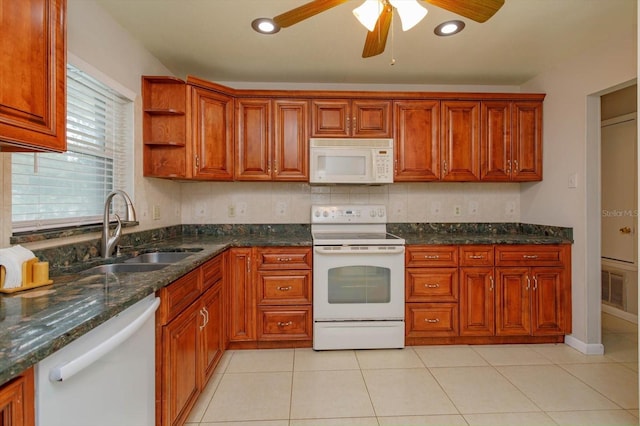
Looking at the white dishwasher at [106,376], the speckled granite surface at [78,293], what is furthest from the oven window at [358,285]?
the white dishwasher at [106,376]

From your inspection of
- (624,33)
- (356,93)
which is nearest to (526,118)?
(624,33)

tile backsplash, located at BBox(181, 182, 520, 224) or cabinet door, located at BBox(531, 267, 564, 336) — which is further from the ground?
tile backsplash, located at BBox(181, 182, 520, 224)

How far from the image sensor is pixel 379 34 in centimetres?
161

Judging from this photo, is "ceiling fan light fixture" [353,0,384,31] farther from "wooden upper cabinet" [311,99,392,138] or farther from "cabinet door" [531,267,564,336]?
"cabinet door" [531,267,564,336]

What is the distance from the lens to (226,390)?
2.01 metres

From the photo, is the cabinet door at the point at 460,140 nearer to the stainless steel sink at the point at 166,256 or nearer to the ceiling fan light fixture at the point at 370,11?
the ceiling fan light fixture at the point at 370,11

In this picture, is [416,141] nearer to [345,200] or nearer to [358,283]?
[345,200]

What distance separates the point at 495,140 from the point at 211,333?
111 inches

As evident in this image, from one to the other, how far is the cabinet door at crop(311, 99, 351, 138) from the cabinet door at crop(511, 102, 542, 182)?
1525 mm

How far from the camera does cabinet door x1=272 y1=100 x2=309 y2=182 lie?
2.82 m

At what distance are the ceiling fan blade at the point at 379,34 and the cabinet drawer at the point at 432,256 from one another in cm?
152

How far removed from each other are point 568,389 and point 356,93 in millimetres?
2624

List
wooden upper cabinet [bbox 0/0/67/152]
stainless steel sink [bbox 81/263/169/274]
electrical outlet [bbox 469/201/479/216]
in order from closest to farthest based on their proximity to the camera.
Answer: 1. wooden upper cabinet [bbox 0/0/67/152]
2. stainless steel sink [bbox 81/263/169/274]
3. electrical outlet [bbox 469/201/479/216]

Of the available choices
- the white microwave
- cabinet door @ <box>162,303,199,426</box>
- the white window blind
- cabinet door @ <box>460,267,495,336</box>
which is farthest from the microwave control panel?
the white window blind
